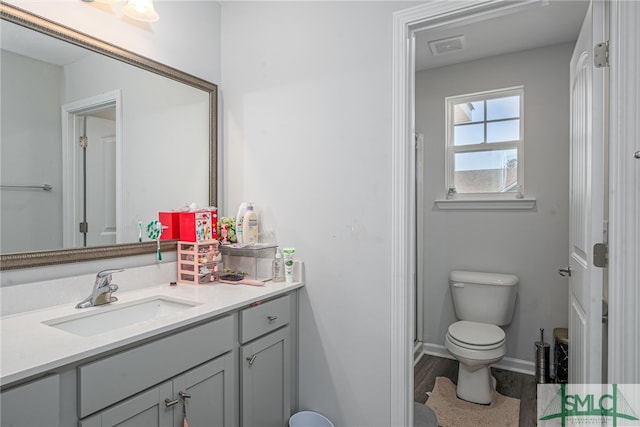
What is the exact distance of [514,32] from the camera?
2.41m

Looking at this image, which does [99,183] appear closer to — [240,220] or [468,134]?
[240,220]

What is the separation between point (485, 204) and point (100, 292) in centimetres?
261

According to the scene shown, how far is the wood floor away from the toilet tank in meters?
0.41

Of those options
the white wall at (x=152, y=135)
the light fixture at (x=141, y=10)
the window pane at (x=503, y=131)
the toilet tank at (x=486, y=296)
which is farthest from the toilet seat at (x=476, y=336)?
the light fixture at (x=141, y=10)

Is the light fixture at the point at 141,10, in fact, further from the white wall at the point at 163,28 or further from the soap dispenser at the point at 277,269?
the soap dispenser at the point at 277,269

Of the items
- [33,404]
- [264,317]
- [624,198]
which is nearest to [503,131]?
[624,198]

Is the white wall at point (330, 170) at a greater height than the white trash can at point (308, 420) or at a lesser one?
greater

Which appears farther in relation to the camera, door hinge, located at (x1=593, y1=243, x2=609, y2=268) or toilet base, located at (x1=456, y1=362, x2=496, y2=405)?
toilet base, located at (x1=456, y1=362, x2=496, y2=405)

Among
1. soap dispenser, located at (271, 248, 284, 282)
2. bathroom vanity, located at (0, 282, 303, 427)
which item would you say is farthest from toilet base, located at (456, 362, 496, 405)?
soap dispenser, located at (271, 248, 284, 282)

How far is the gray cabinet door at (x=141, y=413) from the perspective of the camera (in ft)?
3.37

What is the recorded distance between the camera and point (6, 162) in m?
1.28

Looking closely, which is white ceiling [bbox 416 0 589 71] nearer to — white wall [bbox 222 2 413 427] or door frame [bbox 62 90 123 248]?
white wall [bbox 222 2 413 427]

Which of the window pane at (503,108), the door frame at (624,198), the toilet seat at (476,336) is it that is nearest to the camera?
the door frame at (624,198)

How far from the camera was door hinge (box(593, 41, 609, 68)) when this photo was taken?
1301 mm
